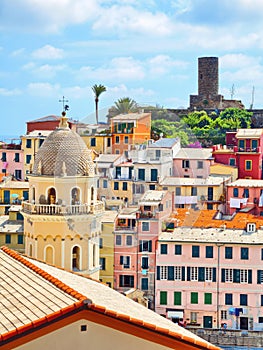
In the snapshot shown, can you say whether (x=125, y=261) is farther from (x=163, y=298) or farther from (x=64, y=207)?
(x=64, y=207)

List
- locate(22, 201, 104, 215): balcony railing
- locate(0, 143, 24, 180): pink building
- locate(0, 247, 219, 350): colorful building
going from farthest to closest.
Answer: locate(0, 143, 24, 180): pink building, locate(22, 201, 104, 215): balcony railing, locate(0, 247, 219, 350): colorful building

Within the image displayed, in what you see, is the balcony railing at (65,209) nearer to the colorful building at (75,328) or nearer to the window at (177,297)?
the colorful building at (75,328)

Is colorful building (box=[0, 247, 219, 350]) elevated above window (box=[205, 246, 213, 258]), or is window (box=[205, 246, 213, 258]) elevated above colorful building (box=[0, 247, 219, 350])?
colorful building (box=[0, 247, 219, 350])

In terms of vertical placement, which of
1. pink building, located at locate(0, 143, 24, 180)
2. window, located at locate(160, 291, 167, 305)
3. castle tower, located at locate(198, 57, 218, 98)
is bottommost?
window, located at locate(160, 291, 167, 305)

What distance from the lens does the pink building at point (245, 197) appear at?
35656 millimetres

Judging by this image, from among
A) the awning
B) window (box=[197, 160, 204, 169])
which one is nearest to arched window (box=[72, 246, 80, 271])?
window (box=[197, 160, 204, 169])

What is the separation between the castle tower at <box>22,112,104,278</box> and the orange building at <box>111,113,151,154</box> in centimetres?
88

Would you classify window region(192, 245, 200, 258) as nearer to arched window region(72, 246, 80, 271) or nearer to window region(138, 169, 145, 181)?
arched window region(72, 246, 80, 271)

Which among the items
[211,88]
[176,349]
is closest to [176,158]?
[176,349]

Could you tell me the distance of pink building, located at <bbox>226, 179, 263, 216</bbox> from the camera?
1404 inches

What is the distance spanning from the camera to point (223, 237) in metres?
32.6

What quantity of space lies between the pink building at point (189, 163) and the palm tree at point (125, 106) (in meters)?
1.34

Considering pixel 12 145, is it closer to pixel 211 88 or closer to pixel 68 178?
pixel 68 178

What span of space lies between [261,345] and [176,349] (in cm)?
2435
